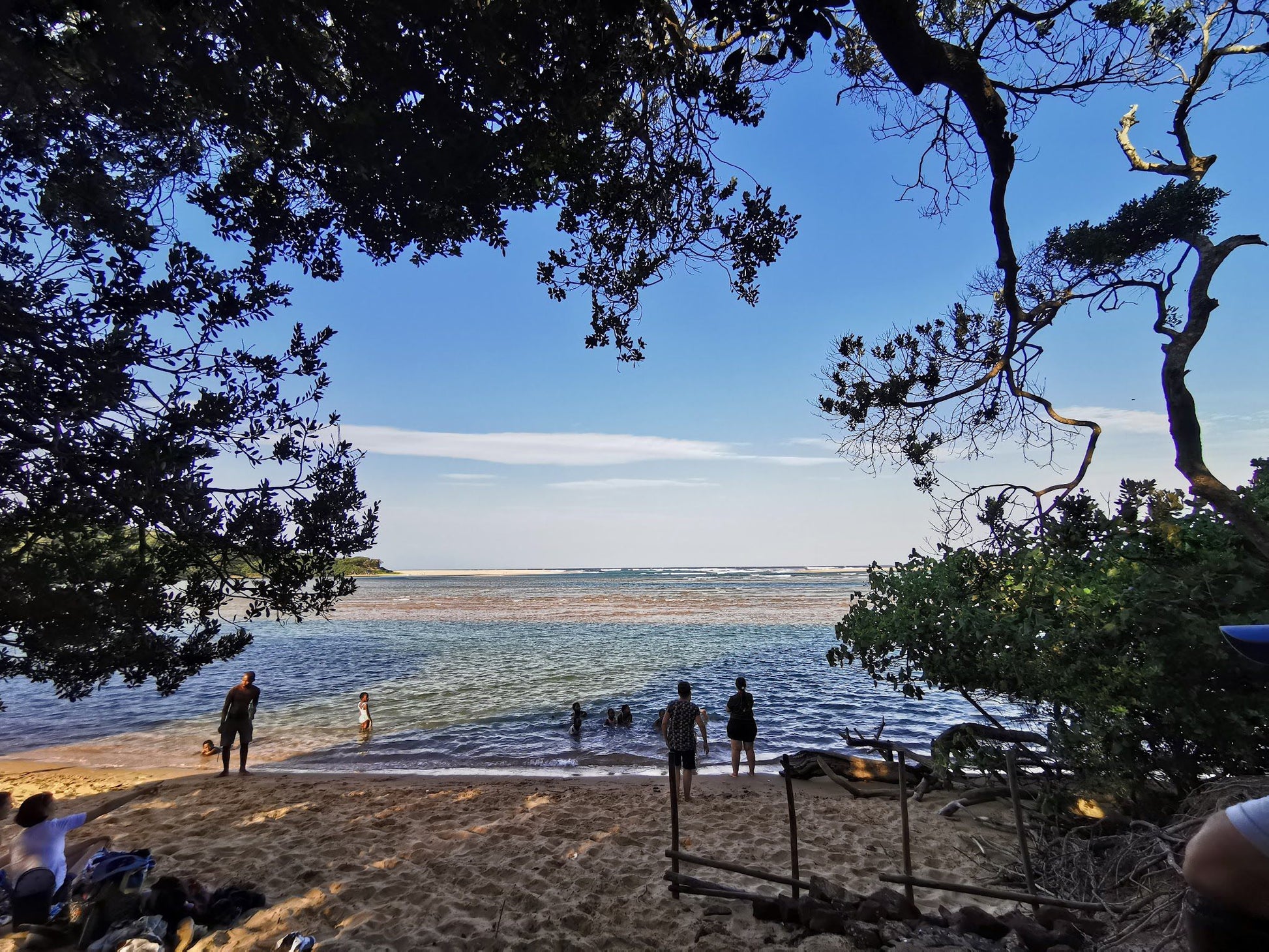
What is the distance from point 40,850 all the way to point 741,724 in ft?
33.2

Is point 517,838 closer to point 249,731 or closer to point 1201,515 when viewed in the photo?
point 249,731

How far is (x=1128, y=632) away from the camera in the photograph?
6285 mm

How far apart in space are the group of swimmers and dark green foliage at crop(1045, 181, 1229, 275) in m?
8.49

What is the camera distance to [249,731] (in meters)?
12.3

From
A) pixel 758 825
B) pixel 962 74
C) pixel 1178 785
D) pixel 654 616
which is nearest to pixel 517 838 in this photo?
pixel 758 825

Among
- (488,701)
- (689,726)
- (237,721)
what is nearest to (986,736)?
(689,726)

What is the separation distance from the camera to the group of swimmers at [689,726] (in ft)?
32.9

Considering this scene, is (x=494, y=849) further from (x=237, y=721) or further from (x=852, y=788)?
(x=237, y=721)

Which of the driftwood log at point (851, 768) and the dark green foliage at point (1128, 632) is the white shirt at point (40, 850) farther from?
the dark green foliage at point (1128, 632)

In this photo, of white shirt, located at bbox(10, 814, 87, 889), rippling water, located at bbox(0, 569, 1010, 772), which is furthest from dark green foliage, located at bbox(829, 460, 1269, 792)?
white shirt, located at bbox(10, 814, 87, 889)

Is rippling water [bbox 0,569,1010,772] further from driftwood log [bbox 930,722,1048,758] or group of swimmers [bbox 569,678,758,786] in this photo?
driftwood log [bbox 930,722,1048,758]

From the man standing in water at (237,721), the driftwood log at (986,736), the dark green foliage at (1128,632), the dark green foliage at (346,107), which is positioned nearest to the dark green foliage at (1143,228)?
the dark green foliage at (1128,632)

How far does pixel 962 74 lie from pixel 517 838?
9.69m

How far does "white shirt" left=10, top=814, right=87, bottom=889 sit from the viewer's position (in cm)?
552
